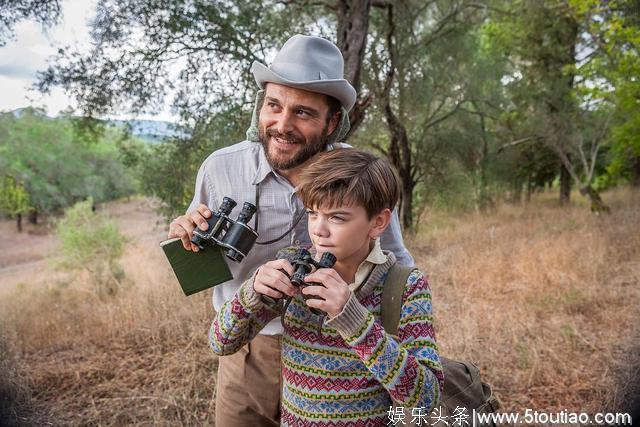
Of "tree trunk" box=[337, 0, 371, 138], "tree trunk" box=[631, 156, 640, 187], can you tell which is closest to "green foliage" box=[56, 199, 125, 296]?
"tree trunk" box=[337, 0, 371, 138]

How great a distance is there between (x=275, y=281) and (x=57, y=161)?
15.8 meters

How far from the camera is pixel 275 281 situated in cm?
143

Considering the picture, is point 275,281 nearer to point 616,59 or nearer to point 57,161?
point 616,59

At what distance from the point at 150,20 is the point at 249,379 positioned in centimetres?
585

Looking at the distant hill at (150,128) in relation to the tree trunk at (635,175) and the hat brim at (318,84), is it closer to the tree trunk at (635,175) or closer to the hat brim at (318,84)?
the hat brim at (318,84)

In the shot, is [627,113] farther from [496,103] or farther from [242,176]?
[242,176]

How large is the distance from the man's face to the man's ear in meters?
0.06

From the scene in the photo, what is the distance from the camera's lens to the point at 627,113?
40.9ft

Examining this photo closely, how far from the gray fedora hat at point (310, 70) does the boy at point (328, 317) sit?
46cm

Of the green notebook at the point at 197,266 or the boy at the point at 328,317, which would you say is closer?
the boy at the point at 328,317

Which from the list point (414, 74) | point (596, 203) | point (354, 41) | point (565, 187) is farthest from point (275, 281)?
point (565, 187)

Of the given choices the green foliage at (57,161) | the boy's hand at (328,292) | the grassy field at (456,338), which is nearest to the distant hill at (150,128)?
the green foliage at (57,161)

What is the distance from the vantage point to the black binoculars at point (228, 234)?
5.95 feet

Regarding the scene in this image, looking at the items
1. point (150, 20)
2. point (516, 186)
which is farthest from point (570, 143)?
point (150, 20)
